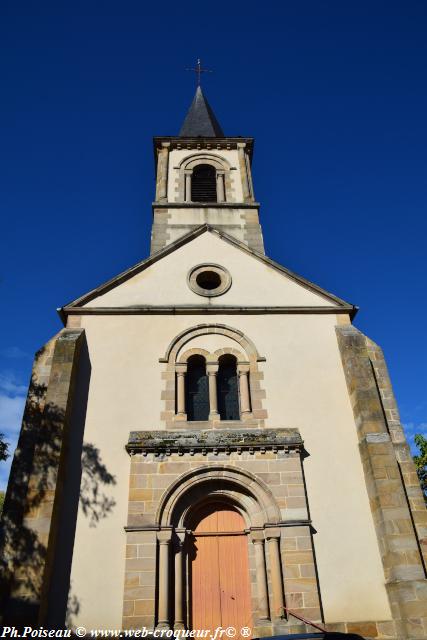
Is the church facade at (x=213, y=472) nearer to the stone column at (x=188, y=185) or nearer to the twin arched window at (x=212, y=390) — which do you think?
the twin arched window at (x=212, y=390)

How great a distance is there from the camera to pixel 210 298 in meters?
13.5

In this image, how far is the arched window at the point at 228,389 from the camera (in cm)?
1191

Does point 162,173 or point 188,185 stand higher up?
point 162,173

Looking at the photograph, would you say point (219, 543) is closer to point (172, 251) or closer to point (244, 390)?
point (244, 390)

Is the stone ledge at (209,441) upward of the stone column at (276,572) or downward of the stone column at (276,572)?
upward

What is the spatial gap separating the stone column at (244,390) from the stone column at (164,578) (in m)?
3.13

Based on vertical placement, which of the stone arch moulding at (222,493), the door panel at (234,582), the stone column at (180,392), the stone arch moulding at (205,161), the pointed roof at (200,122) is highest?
the pointed roof at (200,122)

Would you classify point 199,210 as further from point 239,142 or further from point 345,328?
point 345,328

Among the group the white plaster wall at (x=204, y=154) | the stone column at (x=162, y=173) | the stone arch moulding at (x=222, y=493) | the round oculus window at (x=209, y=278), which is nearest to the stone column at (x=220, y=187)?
the white plaster wall at (x=204, y=154)

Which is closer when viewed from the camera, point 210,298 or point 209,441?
point 209,441

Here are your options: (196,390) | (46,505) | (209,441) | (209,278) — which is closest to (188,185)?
(209,278)

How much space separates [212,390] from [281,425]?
1.78m

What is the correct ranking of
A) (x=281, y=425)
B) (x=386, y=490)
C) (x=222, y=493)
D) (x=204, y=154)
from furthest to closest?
1. (x=204, y=154)
2. (x=281, y=425)
3. (x=222, y=493)
4. (x=386, y=490)

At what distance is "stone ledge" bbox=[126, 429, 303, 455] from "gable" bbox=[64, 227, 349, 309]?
3624 mm
